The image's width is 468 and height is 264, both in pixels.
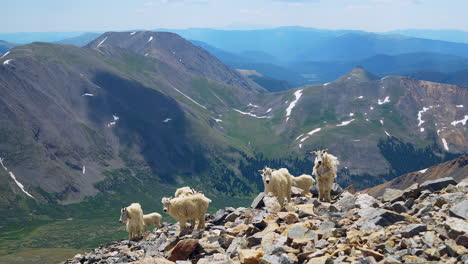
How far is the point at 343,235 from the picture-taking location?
22.9 metres

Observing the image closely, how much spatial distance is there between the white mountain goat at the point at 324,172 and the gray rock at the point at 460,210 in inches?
511

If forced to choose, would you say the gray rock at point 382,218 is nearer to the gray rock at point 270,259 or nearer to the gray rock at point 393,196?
the gray rock at point 270,259

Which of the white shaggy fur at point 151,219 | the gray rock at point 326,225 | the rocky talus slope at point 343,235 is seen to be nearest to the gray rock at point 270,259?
the rocky talus slope at point 343,235

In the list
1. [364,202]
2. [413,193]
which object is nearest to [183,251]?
[364,202]

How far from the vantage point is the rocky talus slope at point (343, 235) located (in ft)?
63.2

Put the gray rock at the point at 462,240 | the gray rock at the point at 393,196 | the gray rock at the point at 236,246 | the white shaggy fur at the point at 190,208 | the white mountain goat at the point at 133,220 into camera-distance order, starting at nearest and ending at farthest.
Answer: the gray rock at the point at 462,240 < the gray rock at the point at 236,246 < the gray rock at the point at 393,196 < the white shaggy fur at the point at 190,208 < the white mountain goat at the point at 133,220

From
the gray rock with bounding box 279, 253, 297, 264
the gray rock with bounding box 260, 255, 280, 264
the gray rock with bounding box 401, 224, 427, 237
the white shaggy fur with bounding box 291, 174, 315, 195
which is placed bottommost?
the white shaggy fur with bounding box 291, 174, 315, 195

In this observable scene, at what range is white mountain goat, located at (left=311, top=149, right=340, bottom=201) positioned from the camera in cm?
3569

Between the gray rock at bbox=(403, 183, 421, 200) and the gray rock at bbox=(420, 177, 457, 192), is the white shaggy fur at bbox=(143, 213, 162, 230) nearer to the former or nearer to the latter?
the gray rock at bbox=(403, 183, 421, 200)

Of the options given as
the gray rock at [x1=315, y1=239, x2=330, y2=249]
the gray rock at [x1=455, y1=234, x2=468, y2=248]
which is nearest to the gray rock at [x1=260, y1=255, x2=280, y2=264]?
the gray rock at [x1=315, y1=239, x2=330, y2=249]

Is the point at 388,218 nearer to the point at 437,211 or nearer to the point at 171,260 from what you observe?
the point at 437,211

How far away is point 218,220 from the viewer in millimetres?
35469

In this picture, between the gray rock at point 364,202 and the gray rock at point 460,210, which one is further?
the gray rock at point 364,202

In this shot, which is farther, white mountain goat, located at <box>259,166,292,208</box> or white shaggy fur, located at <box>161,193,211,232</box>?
white mountain goat, located at <box>259,166,292,208</box>
